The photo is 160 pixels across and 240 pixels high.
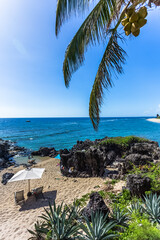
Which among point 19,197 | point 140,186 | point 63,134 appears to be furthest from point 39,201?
point 63,134

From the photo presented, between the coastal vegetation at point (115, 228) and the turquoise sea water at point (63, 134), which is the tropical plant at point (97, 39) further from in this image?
the turquoise sea water at point (63, 134)

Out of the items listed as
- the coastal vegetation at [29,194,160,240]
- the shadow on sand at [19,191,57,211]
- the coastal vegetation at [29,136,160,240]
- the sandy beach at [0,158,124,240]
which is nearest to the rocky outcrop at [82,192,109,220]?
the coastal vegetation at [29,136,160,240]

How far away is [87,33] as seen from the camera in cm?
327

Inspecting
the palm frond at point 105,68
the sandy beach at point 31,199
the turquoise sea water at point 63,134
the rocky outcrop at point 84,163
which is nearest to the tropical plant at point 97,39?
the palm frond at point 105,68

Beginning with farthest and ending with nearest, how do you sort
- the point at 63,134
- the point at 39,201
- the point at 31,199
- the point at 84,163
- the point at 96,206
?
the point at 63,134
the point at 84,163
the point at 31,199
the point at 39,201
the point at 96,206

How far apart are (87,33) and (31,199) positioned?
9241 millimetres

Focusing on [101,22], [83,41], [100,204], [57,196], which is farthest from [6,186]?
[101,22]

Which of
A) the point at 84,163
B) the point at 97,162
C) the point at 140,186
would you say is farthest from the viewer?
the point at 84,163

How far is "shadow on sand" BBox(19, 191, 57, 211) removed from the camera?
674 centimetres

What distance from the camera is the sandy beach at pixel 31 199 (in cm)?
490

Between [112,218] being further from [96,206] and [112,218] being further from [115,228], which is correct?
[96,206]

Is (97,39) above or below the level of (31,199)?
above

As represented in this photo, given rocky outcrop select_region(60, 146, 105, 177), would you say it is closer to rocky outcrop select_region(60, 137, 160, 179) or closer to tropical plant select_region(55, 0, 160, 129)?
rocky outcrop select_region(60, 137, 160, 179)

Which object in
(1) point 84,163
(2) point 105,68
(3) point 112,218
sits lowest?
(1) point 84,163
